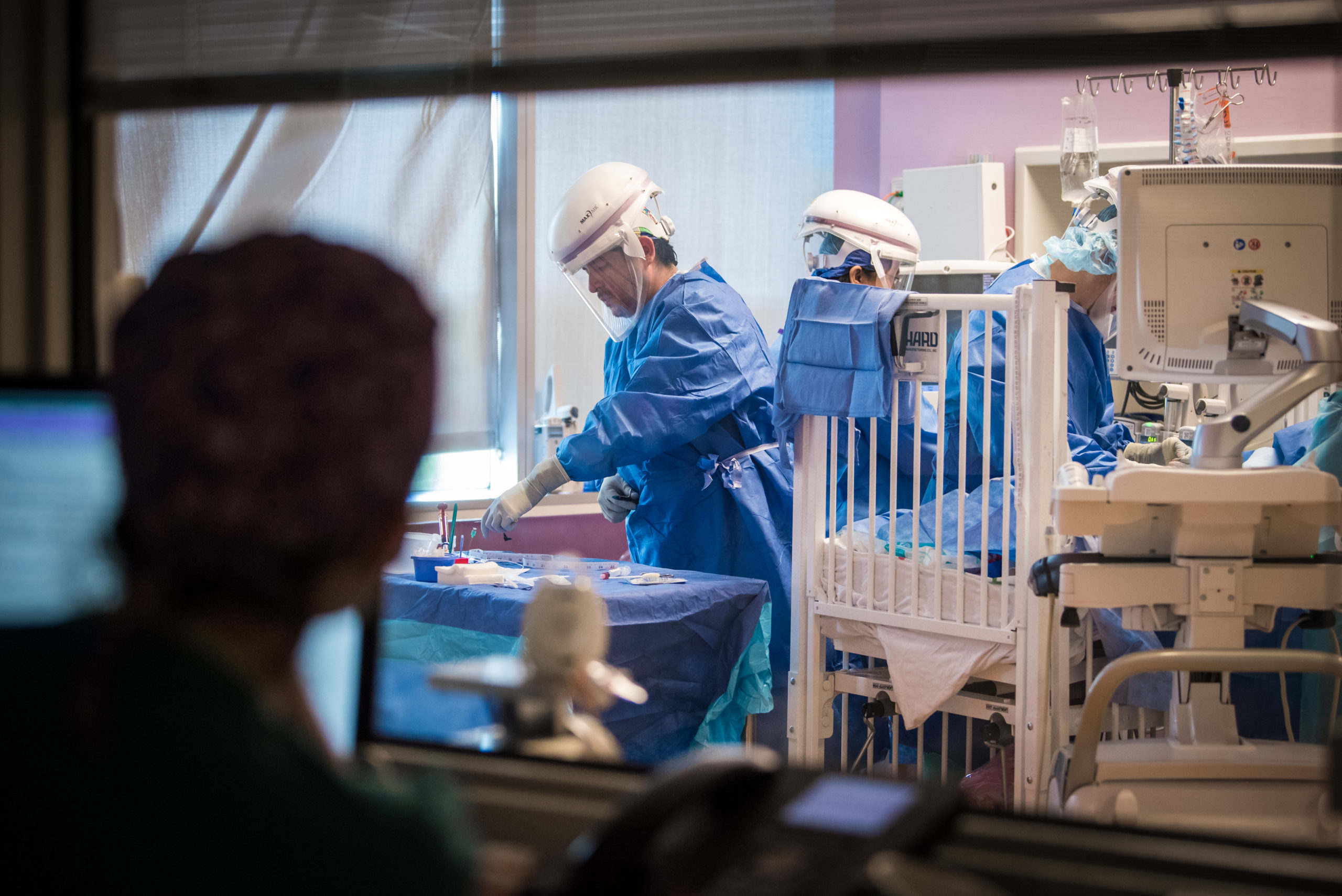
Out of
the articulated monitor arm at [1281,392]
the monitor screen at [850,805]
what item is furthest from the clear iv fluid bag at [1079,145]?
the monitor screen at [850,805]

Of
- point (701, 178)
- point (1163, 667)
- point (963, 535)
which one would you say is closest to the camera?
point (1163, 667)

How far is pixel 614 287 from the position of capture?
10.6 ft

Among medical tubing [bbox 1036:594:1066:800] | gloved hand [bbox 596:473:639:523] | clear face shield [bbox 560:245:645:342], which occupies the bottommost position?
medical tubing [bbox 1036:594:1066:800]

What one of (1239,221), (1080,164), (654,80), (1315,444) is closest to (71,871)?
(654,80)

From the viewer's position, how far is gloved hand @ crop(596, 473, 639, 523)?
3.23 meters

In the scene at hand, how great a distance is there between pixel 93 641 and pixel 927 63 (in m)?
0.86

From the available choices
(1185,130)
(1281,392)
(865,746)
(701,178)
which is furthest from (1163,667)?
(701,178)

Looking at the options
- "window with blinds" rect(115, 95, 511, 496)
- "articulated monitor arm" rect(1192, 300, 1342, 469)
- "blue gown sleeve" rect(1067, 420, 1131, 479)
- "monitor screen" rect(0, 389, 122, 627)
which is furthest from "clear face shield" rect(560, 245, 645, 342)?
"monitor screen" rect(0, 389, 122, 627)

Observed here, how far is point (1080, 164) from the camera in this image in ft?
11.1

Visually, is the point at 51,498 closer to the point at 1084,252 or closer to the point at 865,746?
the point at 865,746

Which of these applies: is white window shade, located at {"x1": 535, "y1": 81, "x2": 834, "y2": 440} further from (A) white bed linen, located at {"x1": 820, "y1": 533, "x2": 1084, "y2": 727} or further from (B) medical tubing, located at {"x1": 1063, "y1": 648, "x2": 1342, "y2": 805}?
(B) medical tubing, located at {"x1": 1063, "y1": 648, "x2": 1342, "y2": 805}

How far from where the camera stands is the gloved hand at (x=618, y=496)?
323 cm

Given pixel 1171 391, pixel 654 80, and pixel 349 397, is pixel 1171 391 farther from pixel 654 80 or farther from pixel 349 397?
pixel 349 397

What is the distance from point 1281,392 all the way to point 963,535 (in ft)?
2.91
